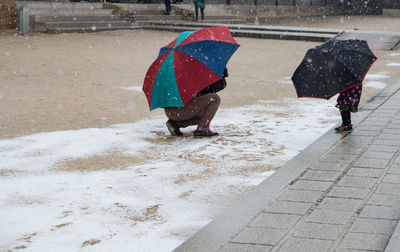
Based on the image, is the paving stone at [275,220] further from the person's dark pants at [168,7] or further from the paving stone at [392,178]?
the person's dark pants at [168,7]

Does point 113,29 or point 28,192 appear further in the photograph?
point 113,29

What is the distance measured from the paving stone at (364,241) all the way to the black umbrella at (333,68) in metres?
3.11

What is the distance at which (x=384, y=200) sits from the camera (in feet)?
14.6

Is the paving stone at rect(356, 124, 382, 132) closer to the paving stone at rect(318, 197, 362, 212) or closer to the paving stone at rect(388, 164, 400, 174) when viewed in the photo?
the paving stone at rect(388, 164, 400, 174)

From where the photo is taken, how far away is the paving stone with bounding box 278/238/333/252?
3549 mm

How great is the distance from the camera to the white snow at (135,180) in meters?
4.11

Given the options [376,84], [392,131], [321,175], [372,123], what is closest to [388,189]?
[321,175]

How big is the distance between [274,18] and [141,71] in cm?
2496

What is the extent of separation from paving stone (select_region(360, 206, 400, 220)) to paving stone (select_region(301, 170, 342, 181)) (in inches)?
31.6

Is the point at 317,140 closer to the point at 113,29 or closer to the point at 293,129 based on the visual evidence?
the point at 293,129

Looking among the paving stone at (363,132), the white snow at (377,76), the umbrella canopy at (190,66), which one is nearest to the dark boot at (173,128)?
the umbrella canopy at (190,66)

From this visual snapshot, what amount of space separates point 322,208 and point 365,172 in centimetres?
111

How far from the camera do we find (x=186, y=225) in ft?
13.9

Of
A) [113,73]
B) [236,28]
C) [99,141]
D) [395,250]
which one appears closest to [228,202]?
[395,250]
